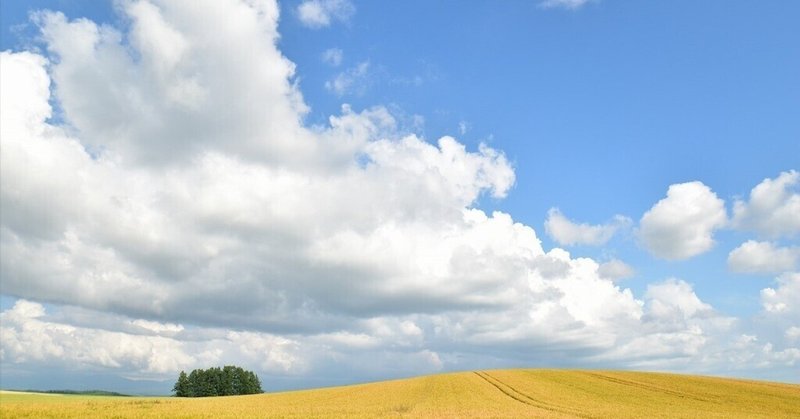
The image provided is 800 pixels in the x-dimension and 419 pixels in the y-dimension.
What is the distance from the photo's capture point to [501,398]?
5809 cm

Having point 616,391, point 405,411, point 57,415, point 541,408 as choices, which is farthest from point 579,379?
point 57,415

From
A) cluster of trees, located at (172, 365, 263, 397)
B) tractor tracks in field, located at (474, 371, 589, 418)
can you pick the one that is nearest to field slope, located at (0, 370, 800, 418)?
tractor tracks in field, located at (474, 371, 589, 418)

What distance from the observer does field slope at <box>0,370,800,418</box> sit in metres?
45.0

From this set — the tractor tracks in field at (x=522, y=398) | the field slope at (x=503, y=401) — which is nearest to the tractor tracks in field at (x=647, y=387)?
the field slope at (x=503, y=401)

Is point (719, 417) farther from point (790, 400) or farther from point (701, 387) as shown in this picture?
point (701, 387)

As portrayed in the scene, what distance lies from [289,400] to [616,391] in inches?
1513

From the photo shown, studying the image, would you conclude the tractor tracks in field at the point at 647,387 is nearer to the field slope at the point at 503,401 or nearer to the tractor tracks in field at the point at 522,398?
the field slope at the point at 503,401

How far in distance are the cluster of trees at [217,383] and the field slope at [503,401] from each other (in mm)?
61853

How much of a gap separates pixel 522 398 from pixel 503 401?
4.26 meters

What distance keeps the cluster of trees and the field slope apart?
6185cm

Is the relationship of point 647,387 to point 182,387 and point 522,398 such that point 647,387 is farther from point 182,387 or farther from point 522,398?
point 182,387

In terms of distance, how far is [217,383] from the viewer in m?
127

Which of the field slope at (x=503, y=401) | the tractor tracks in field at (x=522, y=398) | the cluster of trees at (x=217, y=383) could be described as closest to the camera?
the field slope at (x=503, y=401)

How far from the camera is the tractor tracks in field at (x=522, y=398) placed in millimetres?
47819
